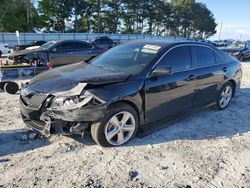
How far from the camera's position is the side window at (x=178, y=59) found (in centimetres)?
444

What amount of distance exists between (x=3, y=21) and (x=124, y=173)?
40.5 metres

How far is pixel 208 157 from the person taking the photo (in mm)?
3850

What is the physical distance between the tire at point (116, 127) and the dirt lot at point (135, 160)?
0.42 feet

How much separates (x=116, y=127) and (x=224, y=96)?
320 cm

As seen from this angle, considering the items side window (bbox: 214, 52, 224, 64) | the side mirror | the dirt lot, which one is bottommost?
the dirt lot

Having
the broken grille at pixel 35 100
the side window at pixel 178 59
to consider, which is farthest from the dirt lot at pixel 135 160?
the side window at pixel 178 59

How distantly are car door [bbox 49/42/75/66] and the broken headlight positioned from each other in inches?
304

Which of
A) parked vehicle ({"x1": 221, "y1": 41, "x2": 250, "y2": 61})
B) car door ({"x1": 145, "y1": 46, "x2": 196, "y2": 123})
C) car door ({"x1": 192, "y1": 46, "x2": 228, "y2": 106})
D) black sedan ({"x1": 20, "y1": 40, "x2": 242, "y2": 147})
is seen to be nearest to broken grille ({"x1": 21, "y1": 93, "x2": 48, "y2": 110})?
black sedan ({"x1": 20, "y1": 40, "x2": 242, "y2": 147})

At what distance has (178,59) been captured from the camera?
15.3 feet

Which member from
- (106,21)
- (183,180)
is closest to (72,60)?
(183,180)

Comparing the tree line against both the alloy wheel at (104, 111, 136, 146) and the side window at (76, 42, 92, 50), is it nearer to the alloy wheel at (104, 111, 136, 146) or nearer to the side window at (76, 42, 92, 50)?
the side window at (76, 42, 92, 50)

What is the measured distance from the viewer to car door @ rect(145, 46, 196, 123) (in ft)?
13.7

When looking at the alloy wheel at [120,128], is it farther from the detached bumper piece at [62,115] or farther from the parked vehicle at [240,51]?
the parked vehicle at [240,51]

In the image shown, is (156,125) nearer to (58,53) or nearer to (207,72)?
(207,72)
